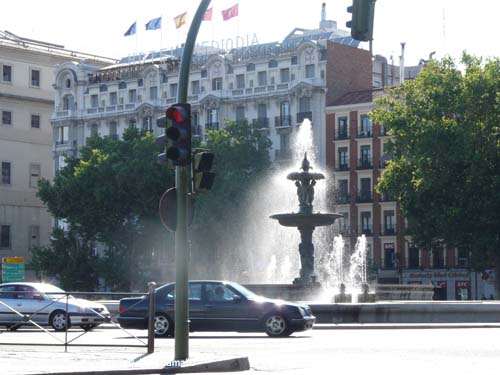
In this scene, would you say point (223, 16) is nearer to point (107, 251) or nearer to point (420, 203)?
point (107, 251)

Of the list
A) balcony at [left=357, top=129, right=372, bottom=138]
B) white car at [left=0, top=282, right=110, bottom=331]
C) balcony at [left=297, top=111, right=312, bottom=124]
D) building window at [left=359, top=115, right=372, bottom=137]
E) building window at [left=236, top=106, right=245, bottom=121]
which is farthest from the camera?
building window at [left=236, top=106, right=245, bottom=121]

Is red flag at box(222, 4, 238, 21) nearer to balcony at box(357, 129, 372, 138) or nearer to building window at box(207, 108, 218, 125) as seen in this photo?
building window at box(207, 108, 218, 125)

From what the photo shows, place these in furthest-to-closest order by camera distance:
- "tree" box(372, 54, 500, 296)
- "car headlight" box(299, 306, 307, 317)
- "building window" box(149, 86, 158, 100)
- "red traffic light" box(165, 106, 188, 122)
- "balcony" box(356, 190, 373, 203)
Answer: "building window" box(149, 86, 158, 100) → "balcony" box(356, 190, 373, 203) → "tree" box(372, 54, 500, 296) → "car headlight" box(299, 306, 307, 317) → "red traffic light" box(165, 106, 188, 122)

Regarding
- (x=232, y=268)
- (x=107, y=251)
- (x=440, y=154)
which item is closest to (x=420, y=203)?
(x=440, y=154)

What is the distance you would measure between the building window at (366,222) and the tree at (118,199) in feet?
46.0

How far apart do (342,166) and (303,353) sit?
67121mm

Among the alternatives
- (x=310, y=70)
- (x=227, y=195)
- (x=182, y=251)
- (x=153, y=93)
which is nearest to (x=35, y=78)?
(x=153, y=93)

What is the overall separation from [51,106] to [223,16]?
20247 mm

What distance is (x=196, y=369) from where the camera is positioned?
17.3 m

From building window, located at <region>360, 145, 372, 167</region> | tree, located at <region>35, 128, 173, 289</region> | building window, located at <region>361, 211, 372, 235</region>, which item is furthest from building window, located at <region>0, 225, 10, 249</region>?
building window, located at <region>360, 145, 372, 167</region>

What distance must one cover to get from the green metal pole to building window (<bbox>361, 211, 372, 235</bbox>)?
69.4 m

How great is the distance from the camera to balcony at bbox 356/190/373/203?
285ft

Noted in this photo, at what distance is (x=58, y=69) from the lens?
10062 centimetres

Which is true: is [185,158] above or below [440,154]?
below
